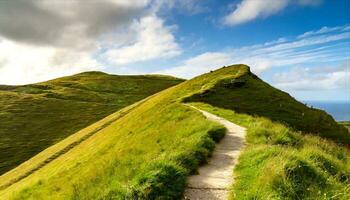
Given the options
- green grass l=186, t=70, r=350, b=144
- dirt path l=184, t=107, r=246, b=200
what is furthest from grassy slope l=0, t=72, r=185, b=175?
dirt path l=184, t=107, r=246, b=200

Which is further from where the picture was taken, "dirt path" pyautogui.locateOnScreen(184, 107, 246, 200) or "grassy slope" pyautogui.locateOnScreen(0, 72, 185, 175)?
"grassy slope" pyautogui.locateOnScreen(0, 72, 185, 175)

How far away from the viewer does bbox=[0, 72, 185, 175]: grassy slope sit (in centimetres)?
9906

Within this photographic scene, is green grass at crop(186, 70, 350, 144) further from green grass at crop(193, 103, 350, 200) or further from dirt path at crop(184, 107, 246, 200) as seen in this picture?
green grass at crop(193, 103, 350, 200)

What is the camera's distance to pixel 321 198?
11352 millimetres

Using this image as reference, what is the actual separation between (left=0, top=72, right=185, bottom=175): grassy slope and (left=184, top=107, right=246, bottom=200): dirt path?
73.2 meters

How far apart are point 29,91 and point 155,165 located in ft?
496

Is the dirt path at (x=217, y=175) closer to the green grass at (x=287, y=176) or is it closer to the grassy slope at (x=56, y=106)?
the green grass at (x=287, y=176)

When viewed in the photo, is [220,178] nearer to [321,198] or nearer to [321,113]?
[321,198]

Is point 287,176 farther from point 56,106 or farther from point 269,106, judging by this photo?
point 56,106

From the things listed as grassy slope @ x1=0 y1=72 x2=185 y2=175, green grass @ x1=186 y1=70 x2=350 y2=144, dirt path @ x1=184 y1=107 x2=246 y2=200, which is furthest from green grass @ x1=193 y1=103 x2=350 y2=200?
grassy slope @ x1=0 y1=72 x2=185 y2=175

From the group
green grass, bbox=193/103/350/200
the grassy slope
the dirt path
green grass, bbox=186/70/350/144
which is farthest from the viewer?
the grassy slope

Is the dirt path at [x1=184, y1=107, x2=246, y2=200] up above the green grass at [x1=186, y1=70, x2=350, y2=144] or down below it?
below

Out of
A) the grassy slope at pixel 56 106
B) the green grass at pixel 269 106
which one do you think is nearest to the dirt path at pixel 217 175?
the green grass at pixel 269 106

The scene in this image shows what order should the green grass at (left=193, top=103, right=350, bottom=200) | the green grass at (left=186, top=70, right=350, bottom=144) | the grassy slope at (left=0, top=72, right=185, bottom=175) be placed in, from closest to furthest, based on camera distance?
the green grass at (left=193, top=103, right=350, bottom=200) → the green grass at (left=186, top=70, right=350, bottom=144) → the grassy slope at (left=0, top=72, right=185, bottom=175)
